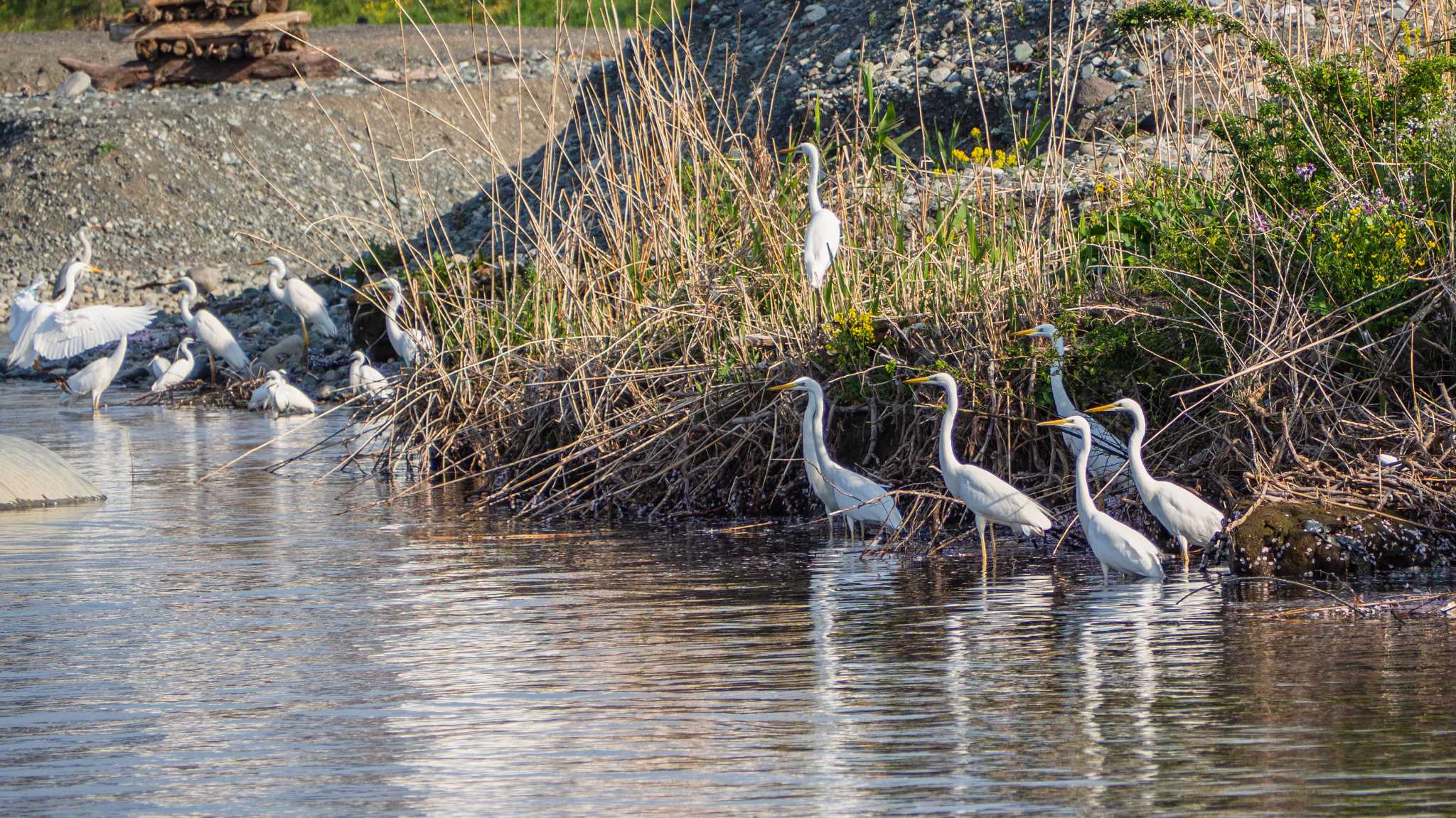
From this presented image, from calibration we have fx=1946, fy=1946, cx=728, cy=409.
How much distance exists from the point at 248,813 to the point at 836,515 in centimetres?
501

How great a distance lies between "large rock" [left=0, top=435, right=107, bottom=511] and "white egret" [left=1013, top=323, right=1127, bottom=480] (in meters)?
5.16

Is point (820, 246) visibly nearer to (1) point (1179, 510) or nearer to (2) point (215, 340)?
(1) point (1179, 510)

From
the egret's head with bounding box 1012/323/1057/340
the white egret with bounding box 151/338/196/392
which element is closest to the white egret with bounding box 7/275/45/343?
the white egret with bounding box 151/338/196/392

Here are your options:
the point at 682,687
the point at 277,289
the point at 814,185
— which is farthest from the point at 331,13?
the point at 682,687

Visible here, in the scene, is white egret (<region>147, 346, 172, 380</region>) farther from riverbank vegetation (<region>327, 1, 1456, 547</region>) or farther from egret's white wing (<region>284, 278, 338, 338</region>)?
riverbank vegetation (<region>327, 1, 1456, 547</region>)

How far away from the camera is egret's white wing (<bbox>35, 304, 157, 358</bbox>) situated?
16922 mm

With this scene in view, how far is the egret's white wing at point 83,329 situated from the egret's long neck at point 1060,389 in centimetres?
1045

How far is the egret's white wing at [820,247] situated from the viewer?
31.7 ft

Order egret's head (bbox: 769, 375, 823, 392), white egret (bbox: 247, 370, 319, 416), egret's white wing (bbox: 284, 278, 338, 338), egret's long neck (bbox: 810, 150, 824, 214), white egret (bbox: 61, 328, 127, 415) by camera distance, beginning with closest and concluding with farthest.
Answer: egret's head (bbox: 769, 375, 823, 392)
egret's long neck (bbox: 810, 150, 824, 214)
white egret (bbox: 247, 370, 319, 416)
white egret (bbox: 61, 328, 127, 415)
egret's white wing (bbox: 284, 278, 338, 338)

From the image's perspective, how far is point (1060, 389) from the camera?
8.39m

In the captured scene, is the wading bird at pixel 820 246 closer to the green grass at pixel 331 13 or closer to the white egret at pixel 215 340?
the white egret at pixel 215 340

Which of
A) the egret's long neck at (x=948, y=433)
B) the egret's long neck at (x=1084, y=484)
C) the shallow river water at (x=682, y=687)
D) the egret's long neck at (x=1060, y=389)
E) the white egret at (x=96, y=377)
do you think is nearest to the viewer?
the shallow river water at (x=682, y=687)

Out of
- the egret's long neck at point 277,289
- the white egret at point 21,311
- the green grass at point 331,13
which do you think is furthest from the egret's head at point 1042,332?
the green grass at point 331,13

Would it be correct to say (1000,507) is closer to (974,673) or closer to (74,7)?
(974,673)
